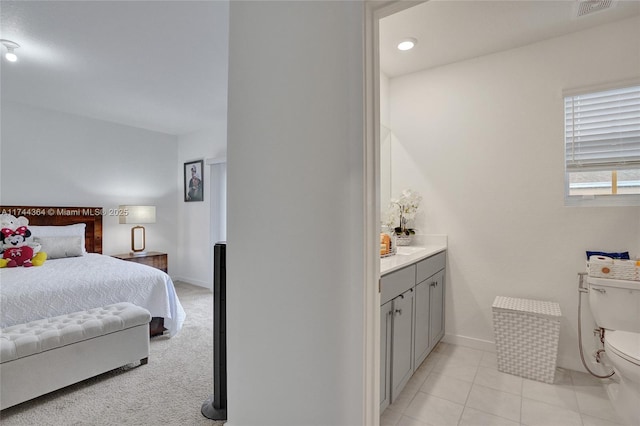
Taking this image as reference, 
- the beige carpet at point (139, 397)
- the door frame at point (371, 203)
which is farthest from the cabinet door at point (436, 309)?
the beige carpet at point (139, 397)

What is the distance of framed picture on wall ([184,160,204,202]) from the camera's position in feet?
16.5

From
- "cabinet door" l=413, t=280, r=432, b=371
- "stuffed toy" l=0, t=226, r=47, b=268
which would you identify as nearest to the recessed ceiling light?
"cabinet door" l=413, t=280, r=432, b=371

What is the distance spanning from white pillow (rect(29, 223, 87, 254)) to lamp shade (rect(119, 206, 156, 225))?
0.49 metres

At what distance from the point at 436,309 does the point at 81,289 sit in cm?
284

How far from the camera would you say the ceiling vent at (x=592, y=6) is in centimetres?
203

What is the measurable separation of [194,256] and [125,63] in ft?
10.1

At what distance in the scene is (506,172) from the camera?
8.70ft

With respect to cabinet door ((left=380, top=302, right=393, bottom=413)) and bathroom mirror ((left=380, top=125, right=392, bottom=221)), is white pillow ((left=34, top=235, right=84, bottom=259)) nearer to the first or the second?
bathroom mirror ((left=380, top=125, right=392, bottom=221))

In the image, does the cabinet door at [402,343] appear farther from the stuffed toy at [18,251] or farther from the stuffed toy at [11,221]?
the stuffed toy at [11,221]

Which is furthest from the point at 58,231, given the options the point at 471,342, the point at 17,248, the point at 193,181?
the point at 471,342

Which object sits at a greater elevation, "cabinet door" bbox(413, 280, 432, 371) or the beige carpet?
"cabinet door" bbox(413, 280, 432, 371)

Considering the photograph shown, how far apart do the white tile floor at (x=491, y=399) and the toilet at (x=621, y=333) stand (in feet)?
0.33

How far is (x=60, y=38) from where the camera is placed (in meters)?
2.45

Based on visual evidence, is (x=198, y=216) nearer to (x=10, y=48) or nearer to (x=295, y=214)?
(x=10, y=48)
